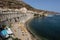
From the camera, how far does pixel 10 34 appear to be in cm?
1093

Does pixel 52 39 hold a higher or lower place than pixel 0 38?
lower

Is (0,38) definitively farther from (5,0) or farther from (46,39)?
(5,0)

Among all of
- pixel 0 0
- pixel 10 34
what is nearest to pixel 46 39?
pixel 10 34

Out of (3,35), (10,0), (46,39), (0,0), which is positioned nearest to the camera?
(3,35)

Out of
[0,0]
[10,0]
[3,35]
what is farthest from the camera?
[10,0]

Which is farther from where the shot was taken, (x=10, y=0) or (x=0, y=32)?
(x=10, y=0)

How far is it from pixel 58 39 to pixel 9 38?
18.1 m

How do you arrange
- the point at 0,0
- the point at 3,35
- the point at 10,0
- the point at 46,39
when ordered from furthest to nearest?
the point at 10,0 < the point at 0,0 < the point at 46,39 < the point at 3,35

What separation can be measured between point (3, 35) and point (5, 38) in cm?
18

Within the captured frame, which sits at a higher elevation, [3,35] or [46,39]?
[3,35]

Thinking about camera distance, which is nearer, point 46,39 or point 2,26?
point 2,26

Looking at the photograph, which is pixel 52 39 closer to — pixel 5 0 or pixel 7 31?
pixel 7 31

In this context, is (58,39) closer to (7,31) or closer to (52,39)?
(52,39)

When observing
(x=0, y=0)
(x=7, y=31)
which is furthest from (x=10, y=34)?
(x=0, y=0)
